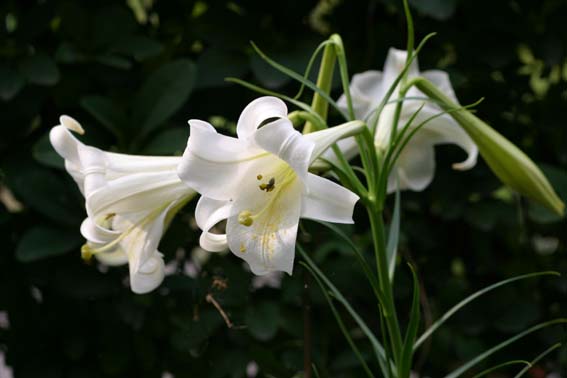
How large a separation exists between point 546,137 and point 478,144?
2.46 ft

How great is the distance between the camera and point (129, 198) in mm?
918

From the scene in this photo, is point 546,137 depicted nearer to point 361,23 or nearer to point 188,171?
point 361,23

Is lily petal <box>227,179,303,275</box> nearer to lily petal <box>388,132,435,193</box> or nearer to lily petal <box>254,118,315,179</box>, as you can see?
lily petal <box>254,118,315,179</box>

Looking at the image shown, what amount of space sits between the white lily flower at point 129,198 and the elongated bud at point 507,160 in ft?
0.97

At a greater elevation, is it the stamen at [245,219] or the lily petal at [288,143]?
the lily petal at [288,143]

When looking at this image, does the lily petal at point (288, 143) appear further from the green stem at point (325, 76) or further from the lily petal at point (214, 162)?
the green stem at point (325, 76)

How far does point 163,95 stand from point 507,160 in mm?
672

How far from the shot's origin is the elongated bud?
91 centimetres

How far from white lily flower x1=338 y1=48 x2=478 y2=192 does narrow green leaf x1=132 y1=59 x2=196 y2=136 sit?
32 cm

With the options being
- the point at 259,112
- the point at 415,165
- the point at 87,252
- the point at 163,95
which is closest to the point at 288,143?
the point at 259,112

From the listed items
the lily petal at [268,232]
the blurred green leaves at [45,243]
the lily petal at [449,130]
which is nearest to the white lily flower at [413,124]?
the lily petal at [449,130]

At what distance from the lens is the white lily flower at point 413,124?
1.08 meters

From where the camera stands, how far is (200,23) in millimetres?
1501

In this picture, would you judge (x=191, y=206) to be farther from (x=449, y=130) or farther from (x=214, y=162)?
(x=214, y=162)
